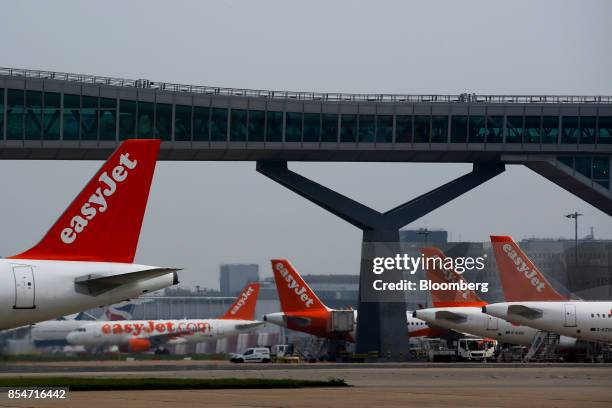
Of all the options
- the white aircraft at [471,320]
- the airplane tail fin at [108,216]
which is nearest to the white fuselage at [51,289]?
the airplane tail fin at [108,216]

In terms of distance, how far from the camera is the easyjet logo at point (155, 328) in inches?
4779

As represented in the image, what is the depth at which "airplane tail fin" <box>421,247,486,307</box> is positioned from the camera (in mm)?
98062

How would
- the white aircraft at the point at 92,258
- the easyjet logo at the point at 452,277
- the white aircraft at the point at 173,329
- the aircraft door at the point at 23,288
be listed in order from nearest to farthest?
1. the aircraft door at the point at 23,288
2. the white aircraft at the point at 92,258
3. the easyjet logo at the point at 452,277
4. the white aircraft at the point at 173,329

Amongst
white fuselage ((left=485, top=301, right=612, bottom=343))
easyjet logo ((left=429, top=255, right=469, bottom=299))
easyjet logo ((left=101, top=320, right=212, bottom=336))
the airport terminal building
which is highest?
the airport terminal building

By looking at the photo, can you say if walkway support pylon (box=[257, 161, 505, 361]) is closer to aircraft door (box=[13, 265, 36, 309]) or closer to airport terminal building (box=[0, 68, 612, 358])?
airport terminal building (box=[0, 68, 612, 358])

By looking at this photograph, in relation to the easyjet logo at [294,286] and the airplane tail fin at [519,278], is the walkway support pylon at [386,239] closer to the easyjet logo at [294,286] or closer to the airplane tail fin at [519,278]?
the easyjet logo at [294,286]

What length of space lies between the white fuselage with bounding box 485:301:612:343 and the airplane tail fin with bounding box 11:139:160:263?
45.7 metres

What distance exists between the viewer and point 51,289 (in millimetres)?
37312

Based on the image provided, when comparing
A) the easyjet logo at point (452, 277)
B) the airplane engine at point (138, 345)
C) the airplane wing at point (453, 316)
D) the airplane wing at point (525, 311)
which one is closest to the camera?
the airplane wing at point (525, 311)

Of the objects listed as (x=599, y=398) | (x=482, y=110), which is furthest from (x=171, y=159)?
(x=599, y=398)

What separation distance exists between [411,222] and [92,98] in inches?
1193

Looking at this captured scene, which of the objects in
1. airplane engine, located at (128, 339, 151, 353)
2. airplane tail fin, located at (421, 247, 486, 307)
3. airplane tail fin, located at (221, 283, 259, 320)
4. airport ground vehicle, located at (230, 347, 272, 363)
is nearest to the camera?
airport ground vehicle, located at (230, 347, 272, 363)

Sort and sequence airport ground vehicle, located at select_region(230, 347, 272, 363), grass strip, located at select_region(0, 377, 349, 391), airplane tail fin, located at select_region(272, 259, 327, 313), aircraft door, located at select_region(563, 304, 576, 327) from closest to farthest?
grass strip, located at select_region(0, 377, 349, 391) → aircraft door, located at select_region(563, 304, 576, 327) → airport ground vehicle, located at select_region(230, 347, 272, 363) → airplane tail fin, located at select_region(272, 259, 327, 313)

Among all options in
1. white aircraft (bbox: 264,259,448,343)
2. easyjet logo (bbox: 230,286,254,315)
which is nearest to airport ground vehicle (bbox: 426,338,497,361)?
white aircraft (bbox: 264,259,448,343)
